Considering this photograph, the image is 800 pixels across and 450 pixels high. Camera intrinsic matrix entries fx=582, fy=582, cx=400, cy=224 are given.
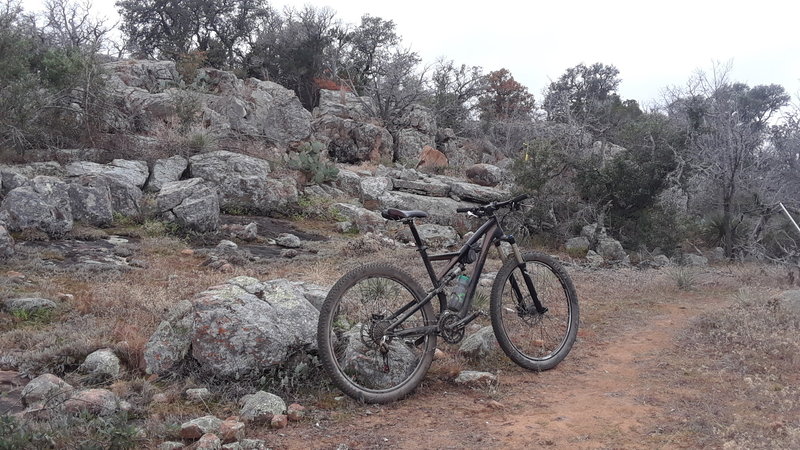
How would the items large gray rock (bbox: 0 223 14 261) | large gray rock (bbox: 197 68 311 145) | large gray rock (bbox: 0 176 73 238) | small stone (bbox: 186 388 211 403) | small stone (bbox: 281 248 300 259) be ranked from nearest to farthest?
small stone (bbox: 186 388 211 403), large gray rock (bbox: 0 223 14 261), large gray rock (bbox: 0 176 73 238), small stone (bbox: 281 248 300 259), large gray rock (bbox: 197 68 311 145)

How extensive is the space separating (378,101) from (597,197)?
444 inches

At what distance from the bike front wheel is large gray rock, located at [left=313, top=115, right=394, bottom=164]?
1663cm

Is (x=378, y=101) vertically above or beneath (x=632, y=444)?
above

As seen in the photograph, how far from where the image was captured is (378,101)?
23781 mm

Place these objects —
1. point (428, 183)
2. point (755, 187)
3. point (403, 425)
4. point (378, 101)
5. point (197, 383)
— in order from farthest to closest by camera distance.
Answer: point (378, 101)
point (428, 183)
point (755, 187)
point (197, 383)
point (403, 425)

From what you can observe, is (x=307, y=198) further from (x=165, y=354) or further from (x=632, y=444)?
(x=632, y=444)

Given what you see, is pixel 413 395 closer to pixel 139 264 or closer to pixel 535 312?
pixel 535 312

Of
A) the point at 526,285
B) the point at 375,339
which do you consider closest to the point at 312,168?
the point at 526,285

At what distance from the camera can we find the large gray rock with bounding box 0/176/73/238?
9125mm

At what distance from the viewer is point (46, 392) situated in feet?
11.3

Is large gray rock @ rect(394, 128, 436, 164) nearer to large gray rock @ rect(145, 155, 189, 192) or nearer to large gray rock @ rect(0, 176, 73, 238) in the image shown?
large gray rock @ rect(145, 155, 189, 192)

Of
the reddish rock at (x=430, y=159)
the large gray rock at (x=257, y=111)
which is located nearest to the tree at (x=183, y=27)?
the large gray rock at (x=257, y=111)

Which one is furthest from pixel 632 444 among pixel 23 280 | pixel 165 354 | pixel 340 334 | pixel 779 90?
pixel 779 90

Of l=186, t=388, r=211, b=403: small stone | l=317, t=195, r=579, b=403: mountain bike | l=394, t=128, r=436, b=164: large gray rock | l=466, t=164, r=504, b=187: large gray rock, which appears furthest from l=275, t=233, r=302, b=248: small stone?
l=394, t=128, r=436, b=164: large gray rock
